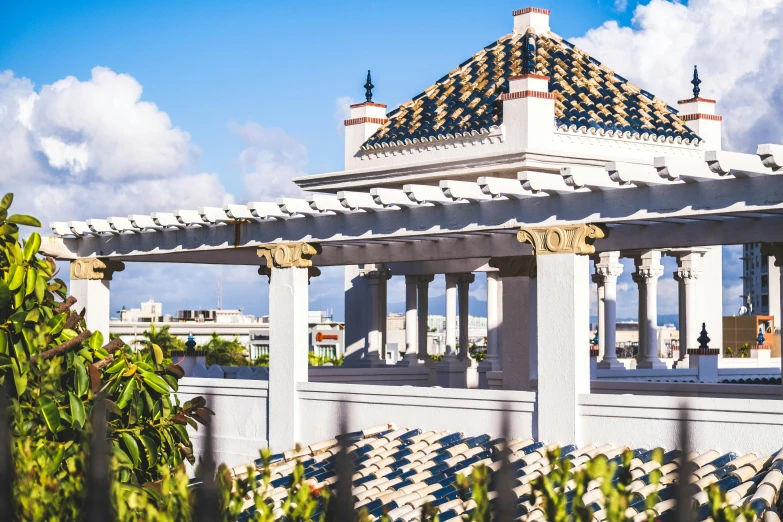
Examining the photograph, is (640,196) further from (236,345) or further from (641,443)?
(236,345)

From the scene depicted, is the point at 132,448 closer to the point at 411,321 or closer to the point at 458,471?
the point at 458,471

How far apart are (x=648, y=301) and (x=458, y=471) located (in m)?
17.8

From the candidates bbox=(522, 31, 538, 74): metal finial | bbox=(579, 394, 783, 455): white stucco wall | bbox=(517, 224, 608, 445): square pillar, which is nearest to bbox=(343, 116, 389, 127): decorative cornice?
bbox=(522, 31, 538, 74): metal finial

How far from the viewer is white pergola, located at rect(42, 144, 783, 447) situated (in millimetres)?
12094

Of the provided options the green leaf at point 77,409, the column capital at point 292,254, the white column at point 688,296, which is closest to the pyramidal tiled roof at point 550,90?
the white column at point 688,296

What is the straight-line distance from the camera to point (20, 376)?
30.0 ft

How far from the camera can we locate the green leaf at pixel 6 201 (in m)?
10.0

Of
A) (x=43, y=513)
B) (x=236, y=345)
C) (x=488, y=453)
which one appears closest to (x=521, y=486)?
(x=488, y=453)

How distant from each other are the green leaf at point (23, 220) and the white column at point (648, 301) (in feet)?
66.6

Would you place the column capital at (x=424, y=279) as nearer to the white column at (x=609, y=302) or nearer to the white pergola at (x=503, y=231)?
the white column at (x=609, y=302)

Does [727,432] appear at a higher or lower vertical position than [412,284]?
lower

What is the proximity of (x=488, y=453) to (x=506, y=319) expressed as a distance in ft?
21.9

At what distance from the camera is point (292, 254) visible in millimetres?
16328

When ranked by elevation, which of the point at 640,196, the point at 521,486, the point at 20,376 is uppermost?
the point at 640,196
